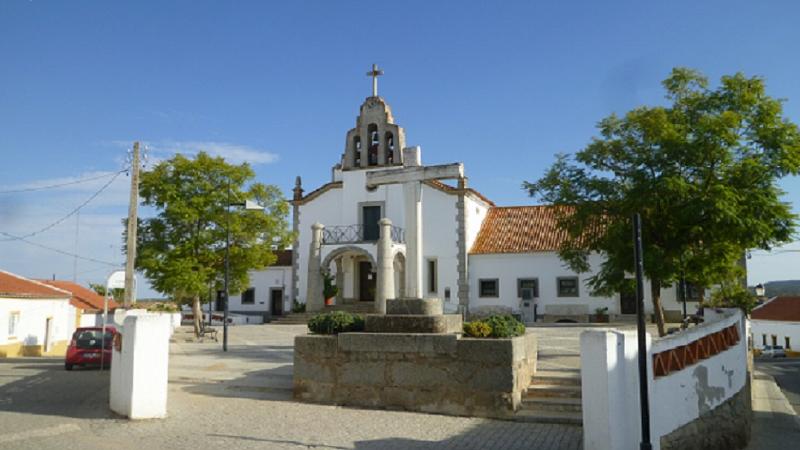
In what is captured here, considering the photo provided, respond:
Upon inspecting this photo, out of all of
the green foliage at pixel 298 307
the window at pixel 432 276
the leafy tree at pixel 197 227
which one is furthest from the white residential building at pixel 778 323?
the leafy tree at pixel 197 227

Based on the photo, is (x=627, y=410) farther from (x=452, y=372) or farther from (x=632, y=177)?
(x=632, y=177)

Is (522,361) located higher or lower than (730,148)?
lower

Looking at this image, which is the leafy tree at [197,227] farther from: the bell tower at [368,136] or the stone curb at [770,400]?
the stone curb at [770,400]

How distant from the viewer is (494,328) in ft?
31.0

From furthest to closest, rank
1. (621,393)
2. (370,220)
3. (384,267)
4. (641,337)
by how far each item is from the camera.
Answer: (370,220) → (384,267) → (621,393) → (641,337)

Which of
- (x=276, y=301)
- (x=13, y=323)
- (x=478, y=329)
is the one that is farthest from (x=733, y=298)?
(x=13, y=323)

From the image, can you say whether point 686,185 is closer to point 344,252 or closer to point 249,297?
point 344,252

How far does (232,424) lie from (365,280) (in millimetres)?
23951

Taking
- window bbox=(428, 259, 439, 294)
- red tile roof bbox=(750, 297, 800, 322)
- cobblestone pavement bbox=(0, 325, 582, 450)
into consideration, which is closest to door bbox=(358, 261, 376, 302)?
window bbox=(428, 259, 439, 294)

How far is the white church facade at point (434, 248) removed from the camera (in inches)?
1118

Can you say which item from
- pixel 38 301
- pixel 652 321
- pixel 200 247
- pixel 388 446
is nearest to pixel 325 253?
pixel 200 247

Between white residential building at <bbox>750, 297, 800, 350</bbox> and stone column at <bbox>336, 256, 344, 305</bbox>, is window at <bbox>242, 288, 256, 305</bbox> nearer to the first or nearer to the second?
stone column at <bbox>336, 256, 344, 305</bbox>

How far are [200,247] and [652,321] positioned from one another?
61.9ft

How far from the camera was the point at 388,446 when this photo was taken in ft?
23.9
